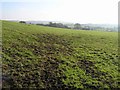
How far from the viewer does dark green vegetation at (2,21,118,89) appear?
13861 millimetres

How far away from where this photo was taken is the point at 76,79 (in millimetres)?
14672

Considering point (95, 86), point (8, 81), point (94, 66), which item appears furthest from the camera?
point (94, 66)

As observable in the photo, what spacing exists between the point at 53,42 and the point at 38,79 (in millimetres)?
8494

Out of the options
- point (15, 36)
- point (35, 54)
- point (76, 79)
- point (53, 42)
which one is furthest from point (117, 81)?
point (15, 36)

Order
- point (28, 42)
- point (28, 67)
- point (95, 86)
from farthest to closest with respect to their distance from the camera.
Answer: point (28, 42), point (28, 67), point (95, 86)

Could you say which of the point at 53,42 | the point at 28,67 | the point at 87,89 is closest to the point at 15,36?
the point at 53,42

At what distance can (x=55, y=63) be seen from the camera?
53.9 feet

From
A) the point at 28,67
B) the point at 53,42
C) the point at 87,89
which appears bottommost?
the point at 87,89

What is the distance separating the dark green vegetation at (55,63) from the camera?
1386 centimetres

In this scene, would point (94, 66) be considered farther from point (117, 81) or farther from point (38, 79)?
point (38, 79)

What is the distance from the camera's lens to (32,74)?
14375mm

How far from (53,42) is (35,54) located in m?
4.59

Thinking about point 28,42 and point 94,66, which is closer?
point 94,66

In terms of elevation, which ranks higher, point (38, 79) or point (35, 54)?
point (35, 54)
